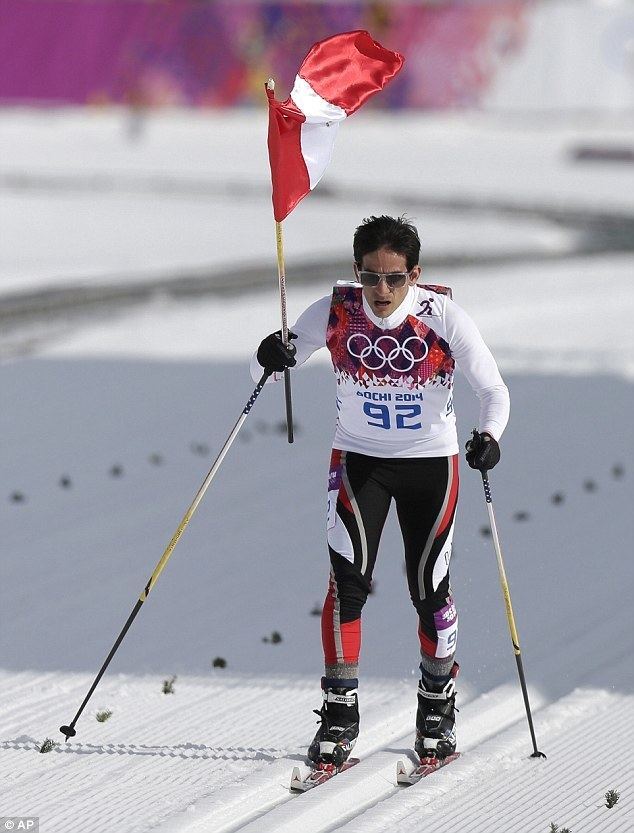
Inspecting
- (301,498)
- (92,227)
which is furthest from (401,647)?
(92,227)

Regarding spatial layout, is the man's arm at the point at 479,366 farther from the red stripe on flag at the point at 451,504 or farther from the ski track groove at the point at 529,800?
the ski track groove at the point at 529,800

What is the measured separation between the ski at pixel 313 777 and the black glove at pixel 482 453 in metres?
1.19

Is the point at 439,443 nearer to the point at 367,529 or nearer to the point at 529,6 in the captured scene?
the point at 367,529

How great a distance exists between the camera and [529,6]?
43.0 metres

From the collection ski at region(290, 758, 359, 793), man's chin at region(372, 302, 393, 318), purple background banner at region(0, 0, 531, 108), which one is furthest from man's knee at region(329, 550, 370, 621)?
purple background banner at region(0, 0, 531, 108)

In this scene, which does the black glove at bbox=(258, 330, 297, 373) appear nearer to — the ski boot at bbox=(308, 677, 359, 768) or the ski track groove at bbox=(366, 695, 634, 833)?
the ski boot at bbox=(308, 677, 359, 768)

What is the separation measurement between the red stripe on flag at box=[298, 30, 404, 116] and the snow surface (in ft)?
7.96

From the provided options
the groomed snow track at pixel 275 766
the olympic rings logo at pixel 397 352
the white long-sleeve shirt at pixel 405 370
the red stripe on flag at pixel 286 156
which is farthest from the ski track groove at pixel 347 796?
the red stripe on flag at pixel 286 156

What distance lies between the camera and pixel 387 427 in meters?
5.34

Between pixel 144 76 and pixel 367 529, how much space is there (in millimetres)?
38423

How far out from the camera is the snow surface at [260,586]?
5.33 metres

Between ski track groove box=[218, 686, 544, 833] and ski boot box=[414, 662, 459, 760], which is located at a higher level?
ski boot box=[414, 662, 459, 760]

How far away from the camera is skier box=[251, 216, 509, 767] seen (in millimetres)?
5273
